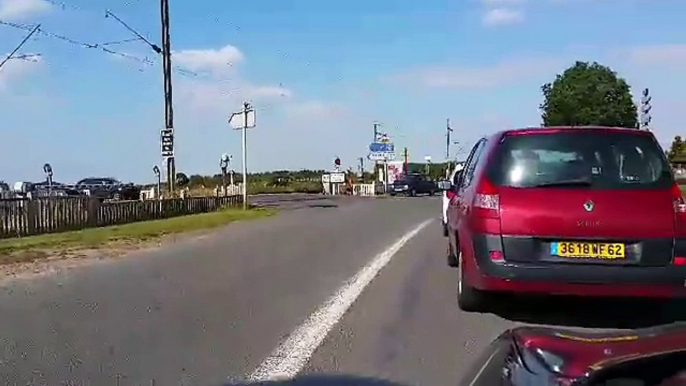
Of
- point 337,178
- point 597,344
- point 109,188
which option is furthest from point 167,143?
point 337,178

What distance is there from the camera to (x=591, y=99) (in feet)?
282

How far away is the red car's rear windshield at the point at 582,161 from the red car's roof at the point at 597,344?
4.46 meters

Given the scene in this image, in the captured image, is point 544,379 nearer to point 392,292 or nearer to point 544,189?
point 544,189

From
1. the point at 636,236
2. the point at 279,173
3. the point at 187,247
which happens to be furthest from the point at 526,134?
the point at 279,173

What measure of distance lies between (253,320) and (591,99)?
82.0 m

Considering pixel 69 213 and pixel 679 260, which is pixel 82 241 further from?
pixel 679 260

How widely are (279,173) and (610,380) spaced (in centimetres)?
10074

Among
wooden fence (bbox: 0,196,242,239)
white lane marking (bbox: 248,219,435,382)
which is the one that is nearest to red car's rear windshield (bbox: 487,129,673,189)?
white lane marking (bbox: 248,219,435,382)

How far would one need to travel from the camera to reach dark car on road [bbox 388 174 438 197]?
6262 centimetres

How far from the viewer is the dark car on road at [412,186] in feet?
205

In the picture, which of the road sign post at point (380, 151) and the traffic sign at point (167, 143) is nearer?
the traffic sign at point (167, 143)

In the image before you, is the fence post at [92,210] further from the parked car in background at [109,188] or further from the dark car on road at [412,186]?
the dark car on road at [412,186]

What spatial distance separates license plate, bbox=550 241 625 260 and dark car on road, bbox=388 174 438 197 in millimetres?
54422

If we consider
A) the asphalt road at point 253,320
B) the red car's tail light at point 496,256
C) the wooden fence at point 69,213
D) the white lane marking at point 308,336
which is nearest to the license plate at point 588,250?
the red car's tail light at point 496,256
